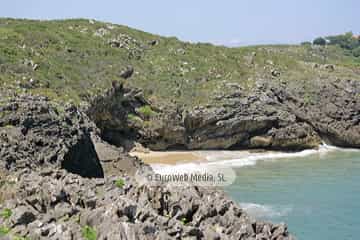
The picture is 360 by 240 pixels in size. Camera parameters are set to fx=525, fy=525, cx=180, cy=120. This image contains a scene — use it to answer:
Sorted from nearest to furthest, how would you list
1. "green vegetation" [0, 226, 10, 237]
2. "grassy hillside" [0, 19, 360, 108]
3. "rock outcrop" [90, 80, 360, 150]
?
1. "green vegetation" [0, 226, 10, 237]
2. "grassy hillside" [0, 19, 360, 108]
3. "rock outcrop" [90, 80, 360, 150]

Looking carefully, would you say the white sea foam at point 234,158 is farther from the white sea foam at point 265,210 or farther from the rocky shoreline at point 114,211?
the rocky shoreline at point 114,211

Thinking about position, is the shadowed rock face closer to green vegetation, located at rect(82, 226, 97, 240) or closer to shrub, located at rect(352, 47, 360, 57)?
green vegetation, located at rect(82, 226, 97, 240)

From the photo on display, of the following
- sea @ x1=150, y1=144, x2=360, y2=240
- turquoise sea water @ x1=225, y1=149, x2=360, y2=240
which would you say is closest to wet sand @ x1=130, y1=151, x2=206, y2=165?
sea @ x1=150, y1=144, x2=360, y2=240

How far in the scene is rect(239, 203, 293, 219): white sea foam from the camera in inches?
1177

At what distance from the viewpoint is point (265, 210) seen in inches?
1220

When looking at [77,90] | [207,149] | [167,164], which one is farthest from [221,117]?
[77,90]

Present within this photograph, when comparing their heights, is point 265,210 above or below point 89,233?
below

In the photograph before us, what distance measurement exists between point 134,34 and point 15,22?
1396 centimetres

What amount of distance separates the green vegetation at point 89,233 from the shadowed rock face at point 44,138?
11241mm

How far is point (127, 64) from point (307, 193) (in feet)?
87.8

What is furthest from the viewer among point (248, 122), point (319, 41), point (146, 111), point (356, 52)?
point (319, 41)

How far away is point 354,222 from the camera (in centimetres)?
2891

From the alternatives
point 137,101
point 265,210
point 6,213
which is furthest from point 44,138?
point 137,101

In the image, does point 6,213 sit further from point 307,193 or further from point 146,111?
point 146,111
